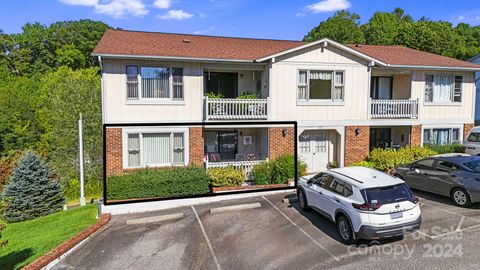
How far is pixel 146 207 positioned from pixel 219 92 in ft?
25.9

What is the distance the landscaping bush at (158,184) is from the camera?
42.0ft

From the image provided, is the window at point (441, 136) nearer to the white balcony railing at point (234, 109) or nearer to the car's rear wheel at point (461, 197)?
the car's rear wheel at point (461, 197)

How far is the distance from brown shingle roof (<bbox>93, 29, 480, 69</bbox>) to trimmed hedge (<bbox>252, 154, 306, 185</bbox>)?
5.36 meters

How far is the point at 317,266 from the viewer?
7.95 m

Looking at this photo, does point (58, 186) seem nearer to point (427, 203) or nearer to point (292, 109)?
point (292, 109)

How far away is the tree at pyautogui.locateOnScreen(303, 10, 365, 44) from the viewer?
5128 cm

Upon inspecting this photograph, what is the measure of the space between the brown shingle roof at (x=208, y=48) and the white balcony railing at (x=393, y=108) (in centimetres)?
211

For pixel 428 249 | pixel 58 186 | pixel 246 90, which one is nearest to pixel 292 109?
pixel 246 90

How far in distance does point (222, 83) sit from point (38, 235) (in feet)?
35.9

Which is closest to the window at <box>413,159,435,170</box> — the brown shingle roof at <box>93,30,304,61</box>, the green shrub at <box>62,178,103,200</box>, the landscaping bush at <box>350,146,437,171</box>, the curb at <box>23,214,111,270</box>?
the landscaping bush at <box>350,146,437,171</box>

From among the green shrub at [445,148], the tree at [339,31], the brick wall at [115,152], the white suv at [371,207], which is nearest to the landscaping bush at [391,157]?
the green shrub at [445,148]

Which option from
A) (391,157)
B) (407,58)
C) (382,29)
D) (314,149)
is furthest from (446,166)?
(382,29)

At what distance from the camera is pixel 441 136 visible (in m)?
20.0

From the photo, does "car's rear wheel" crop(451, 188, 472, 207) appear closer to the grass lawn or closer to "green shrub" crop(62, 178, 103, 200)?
the grass lawn
